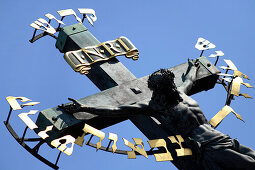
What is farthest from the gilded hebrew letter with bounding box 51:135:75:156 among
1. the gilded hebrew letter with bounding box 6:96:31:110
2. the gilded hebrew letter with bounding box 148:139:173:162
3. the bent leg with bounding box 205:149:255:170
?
the bent leg with bounding box 205:149:255:170

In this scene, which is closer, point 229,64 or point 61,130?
point 61,130

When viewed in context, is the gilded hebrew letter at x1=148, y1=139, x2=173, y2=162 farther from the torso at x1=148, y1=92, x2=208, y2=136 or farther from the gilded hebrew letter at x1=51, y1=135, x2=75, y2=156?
the gilded hebrew letter at x1=51, y1=135, x2=75, y2=156

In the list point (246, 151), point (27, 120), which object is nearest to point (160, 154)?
point (246, 151)

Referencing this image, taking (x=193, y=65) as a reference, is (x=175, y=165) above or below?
below

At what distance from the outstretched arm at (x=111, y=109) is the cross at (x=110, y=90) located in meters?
0.15

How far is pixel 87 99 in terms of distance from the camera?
16.0 metres

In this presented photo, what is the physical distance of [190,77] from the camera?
16.7 m

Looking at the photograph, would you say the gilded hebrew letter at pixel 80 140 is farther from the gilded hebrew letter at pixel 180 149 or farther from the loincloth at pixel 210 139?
the loincloth at pixel 210 139

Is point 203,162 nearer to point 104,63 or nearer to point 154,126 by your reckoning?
point 154,126

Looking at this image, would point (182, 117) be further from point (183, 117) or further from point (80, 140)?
point (80, 140)

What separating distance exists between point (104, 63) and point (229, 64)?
2331 millimetres

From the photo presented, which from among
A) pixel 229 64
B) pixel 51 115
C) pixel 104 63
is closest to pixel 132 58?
pixel 104 63

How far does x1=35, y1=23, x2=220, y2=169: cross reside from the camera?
15375mm

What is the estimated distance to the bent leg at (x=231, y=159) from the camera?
1470 centimetres
